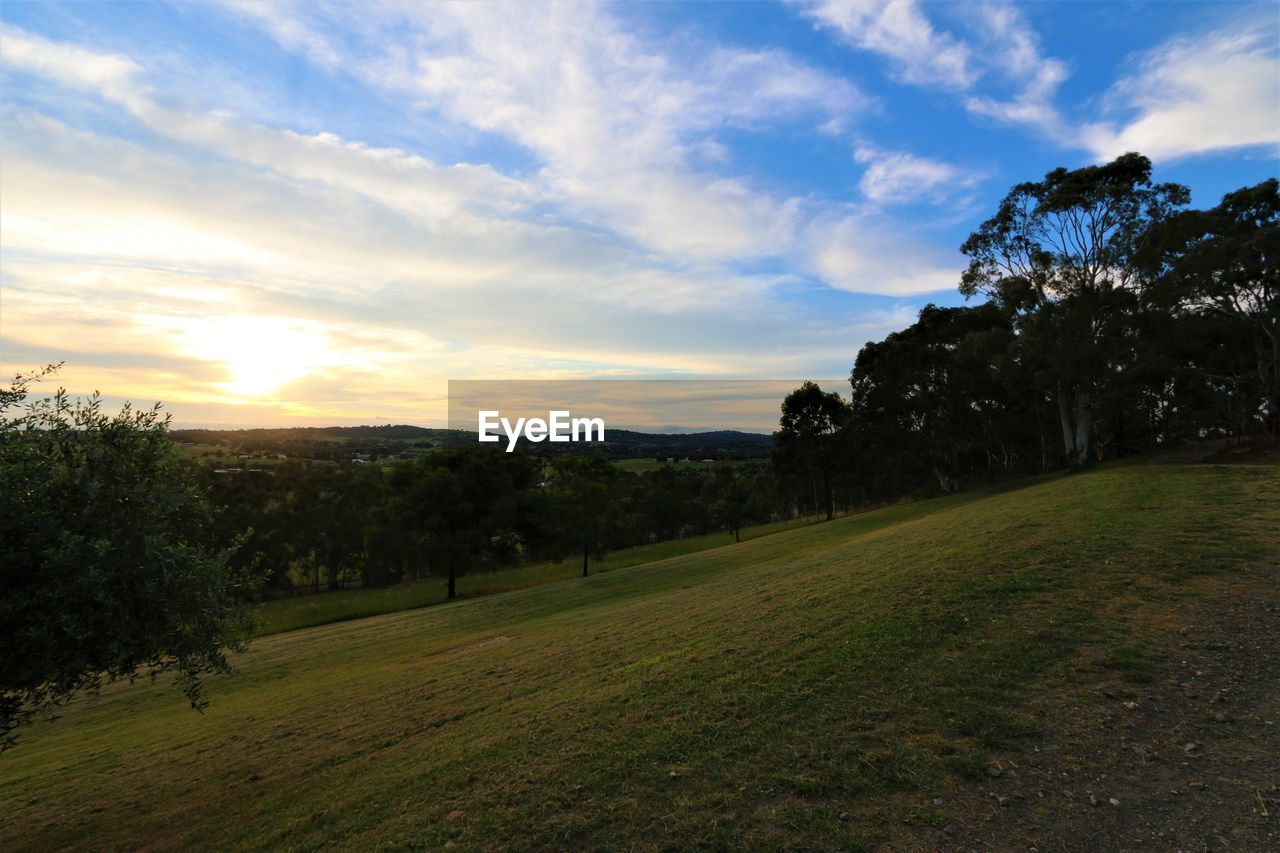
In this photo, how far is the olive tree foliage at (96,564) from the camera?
7.04 m

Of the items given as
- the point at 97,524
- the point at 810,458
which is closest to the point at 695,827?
the point at 97,524

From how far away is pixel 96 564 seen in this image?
285 inches

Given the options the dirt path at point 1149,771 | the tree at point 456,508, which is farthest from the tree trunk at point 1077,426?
the tree at point 456,508

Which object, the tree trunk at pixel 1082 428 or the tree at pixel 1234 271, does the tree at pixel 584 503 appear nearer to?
the tree trunk at pixel 1082 428

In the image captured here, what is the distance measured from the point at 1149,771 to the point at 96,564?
12075mm

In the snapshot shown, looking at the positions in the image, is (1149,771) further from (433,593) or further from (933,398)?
(933,398)

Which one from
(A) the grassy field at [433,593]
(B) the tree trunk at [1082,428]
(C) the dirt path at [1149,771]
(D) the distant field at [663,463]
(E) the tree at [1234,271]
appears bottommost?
(A) the grassy field at [433,593]

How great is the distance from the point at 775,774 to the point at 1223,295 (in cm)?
4526

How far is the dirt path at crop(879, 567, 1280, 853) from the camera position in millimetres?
4520

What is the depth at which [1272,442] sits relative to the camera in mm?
30281

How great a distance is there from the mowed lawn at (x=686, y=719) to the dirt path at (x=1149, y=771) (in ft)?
1.10

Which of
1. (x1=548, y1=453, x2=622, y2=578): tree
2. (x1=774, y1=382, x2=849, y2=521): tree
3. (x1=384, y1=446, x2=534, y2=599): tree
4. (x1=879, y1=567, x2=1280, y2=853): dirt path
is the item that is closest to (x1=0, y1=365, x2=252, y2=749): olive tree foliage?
(x1=879, y1=567, x2=1280, y2=853): dirt path

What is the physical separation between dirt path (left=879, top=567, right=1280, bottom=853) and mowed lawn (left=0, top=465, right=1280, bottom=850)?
0.34 metres

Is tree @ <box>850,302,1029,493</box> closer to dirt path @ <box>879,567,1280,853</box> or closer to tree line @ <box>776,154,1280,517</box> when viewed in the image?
tree line @ <box>776,154,1280,517</box>
